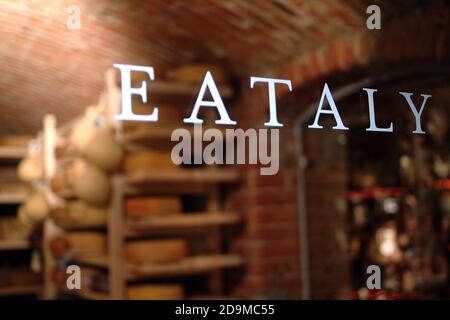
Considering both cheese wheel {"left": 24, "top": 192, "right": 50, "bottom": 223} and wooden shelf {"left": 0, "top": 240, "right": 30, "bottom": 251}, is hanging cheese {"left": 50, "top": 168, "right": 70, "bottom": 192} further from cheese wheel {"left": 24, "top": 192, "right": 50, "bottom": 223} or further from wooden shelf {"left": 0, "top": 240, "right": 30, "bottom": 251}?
wooden shelf {"left": 0, "top": 240, "right": 30, "bottom": 251}

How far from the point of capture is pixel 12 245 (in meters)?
3.04

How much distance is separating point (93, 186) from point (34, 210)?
1.93 ft

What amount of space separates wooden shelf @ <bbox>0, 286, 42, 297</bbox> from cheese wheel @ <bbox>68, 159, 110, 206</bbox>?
1.87 ft

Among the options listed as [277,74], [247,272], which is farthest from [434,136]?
[247,272]

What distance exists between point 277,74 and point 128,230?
0.99m

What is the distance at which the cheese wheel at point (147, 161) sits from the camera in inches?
106

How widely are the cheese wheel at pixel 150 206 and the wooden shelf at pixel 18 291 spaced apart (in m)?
0.71

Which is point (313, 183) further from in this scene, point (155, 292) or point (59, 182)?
point (59, 182)

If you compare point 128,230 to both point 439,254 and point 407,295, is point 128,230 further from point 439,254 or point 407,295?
point 439,254

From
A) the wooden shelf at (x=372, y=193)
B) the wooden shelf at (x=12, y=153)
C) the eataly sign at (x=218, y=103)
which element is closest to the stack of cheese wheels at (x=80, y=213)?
the wooden shelf at (x=12, y=153)

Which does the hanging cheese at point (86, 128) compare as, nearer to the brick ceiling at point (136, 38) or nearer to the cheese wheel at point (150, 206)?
the brick ceiling at point (136, 38)

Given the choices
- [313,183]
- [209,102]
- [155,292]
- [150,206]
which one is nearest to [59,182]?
[150,206]

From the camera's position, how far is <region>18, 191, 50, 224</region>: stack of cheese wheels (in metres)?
3.16

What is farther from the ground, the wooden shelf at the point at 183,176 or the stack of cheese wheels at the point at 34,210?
the wooden shelf at the point at 183,176
